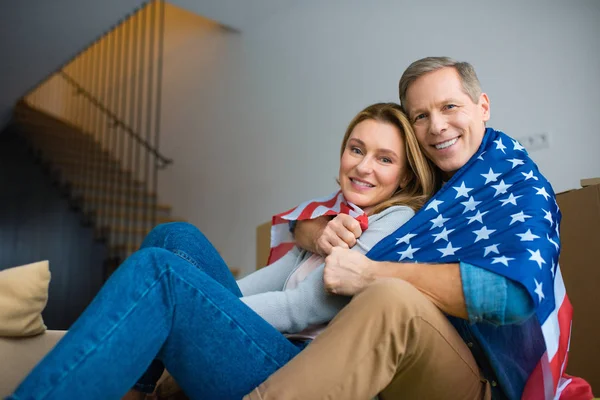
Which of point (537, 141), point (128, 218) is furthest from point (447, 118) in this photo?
point (128, 218)

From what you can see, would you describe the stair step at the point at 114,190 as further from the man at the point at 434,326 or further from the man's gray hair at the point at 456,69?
the man at the point at 434,326

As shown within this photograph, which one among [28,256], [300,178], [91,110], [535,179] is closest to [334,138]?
[300,178]

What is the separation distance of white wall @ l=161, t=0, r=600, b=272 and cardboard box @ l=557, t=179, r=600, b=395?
2.38 ft

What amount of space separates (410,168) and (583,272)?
27.5 inches

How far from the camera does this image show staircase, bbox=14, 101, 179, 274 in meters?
4.90

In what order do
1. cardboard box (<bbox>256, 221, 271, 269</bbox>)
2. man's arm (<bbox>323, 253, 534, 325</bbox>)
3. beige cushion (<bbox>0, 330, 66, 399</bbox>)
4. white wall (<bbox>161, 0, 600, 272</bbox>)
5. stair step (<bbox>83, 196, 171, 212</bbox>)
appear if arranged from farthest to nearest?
1. stair step (<bbox>83, 196, 171, 212</bbox>)
2. cardboard box (<bbox>256, 221, 271, 269</bbox>)
3. white wall (<bbox>161, 0, 600, 272</bbox>)
4. beige cushion (<bbox>0, 330, 66, 399</bbox>)
5. man's arm (<bbox>323, 253, 534, 325</bbox>)

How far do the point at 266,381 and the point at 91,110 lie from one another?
21.4ft

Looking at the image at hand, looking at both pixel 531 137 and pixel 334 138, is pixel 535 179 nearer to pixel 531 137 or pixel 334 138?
pixel 531 137

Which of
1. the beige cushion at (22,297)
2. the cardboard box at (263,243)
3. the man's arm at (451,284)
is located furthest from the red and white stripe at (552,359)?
the cardboard box at (263,243)

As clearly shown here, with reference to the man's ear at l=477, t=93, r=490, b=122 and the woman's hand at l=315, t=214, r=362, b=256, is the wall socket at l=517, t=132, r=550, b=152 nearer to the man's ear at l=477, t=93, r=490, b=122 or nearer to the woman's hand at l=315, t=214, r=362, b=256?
the man's ear at l=477, t=93, r=490, b=122

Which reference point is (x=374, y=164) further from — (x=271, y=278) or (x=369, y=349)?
(x=369, y=349)

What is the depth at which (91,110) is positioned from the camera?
6.79 m

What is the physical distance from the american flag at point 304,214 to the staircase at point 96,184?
11.2 ft

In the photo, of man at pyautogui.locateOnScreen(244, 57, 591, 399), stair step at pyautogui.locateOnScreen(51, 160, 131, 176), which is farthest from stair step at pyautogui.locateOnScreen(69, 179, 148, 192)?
man at pyautogui.locateOnScreen(244, 57, 591, 399)
